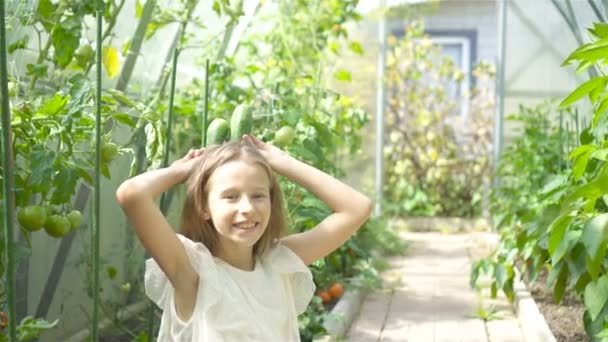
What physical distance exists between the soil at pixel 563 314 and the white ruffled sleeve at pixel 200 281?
1.67m

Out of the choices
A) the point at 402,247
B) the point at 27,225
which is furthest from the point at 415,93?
the point at 27,225

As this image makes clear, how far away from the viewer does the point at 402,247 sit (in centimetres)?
705

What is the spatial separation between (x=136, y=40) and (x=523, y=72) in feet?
18.3

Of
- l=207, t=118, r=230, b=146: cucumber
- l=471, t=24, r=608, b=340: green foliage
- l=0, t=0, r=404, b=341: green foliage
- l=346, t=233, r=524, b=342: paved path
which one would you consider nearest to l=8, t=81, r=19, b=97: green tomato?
l=0, t=0, r=404, b=341: green foliage

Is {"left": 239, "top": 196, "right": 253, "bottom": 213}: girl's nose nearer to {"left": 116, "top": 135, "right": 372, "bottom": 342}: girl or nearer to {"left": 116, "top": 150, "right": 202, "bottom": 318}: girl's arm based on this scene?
{"left": 116, "top": 135, "right": 372, "bottom": 342}: girl

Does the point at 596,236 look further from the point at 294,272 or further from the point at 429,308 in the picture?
the point at 429,308

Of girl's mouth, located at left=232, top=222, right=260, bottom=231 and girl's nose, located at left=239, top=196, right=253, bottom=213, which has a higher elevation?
girl's nose, located at left=239, top=196, right=253, bottom=213

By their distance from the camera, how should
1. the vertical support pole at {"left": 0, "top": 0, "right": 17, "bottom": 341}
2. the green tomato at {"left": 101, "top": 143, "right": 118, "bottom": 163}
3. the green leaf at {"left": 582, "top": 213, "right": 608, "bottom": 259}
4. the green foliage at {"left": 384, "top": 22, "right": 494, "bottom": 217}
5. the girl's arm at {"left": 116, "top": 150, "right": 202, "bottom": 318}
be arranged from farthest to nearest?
the green foliage at {"left": 384, "top": 22, "right": 494, "bottom": 217}, the green leaf at {"left": 582, "top": 213, "right": 608, "bottom": 259}, the green tomato at {"left": 101, "top": 143, "right": 118, "bottom": 163}, the girl's arm at {"left": 116, "top": 150, "right": 202, "bottom": 318}, the vertical support pole at {"left": 0, "top": 0, "right": 17, "bottom": 341}

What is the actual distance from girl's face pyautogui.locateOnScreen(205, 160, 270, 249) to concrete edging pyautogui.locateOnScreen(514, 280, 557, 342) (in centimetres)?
169

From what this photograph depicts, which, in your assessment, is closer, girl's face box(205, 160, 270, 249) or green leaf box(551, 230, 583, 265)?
girl's face box(205, 160, 270, 249)

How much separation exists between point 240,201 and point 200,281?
0.57 ft

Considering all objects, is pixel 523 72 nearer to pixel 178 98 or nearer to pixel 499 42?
pixel 499 42

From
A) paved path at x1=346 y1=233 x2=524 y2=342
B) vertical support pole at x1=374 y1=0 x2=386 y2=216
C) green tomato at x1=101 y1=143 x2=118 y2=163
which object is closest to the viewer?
green tomato at x1=101 y1=143 x2=118 y2=163

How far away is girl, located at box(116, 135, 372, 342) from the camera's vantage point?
1.97 m
